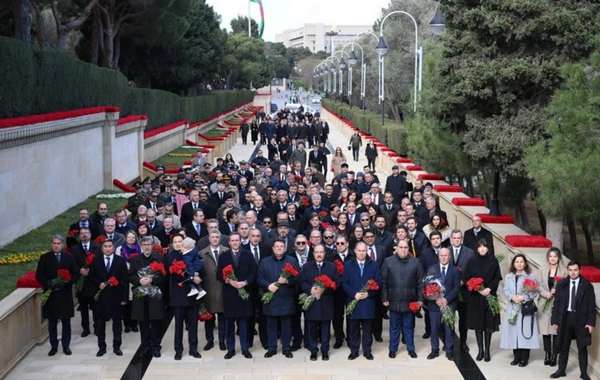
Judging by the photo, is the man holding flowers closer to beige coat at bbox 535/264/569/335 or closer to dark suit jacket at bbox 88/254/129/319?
dark suit jacket at bbox 88/254/129/319

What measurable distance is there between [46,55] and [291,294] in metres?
13.0

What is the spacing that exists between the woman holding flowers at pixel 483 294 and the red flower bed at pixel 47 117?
30.3 feet

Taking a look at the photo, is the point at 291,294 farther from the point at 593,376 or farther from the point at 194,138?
the point at 194,138

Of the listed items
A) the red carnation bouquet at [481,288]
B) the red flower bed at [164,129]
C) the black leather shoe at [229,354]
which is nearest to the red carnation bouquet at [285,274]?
the black leather shoe at [229,354]

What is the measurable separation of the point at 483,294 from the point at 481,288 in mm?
82

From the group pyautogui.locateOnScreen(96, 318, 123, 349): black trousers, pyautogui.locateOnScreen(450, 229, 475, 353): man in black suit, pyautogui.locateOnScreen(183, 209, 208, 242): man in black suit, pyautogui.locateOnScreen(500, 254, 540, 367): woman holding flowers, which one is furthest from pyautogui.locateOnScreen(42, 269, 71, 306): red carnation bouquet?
pyautogui.locateOnScreen(500, 254, 540, 367): woman holding flowers

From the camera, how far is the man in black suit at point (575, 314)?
424 inches

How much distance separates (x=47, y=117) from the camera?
20.4 metres

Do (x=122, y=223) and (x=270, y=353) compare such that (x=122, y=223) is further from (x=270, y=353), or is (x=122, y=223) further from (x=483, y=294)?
(x=483, y=294)

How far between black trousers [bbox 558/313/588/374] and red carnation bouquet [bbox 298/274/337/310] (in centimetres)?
274

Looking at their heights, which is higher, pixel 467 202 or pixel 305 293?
pixel 305 293

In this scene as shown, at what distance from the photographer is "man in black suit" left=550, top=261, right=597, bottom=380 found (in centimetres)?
1076

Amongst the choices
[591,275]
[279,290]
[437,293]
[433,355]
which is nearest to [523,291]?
[437,293]

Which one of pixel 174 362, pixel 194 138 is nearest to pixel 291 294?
pixel 174 362
